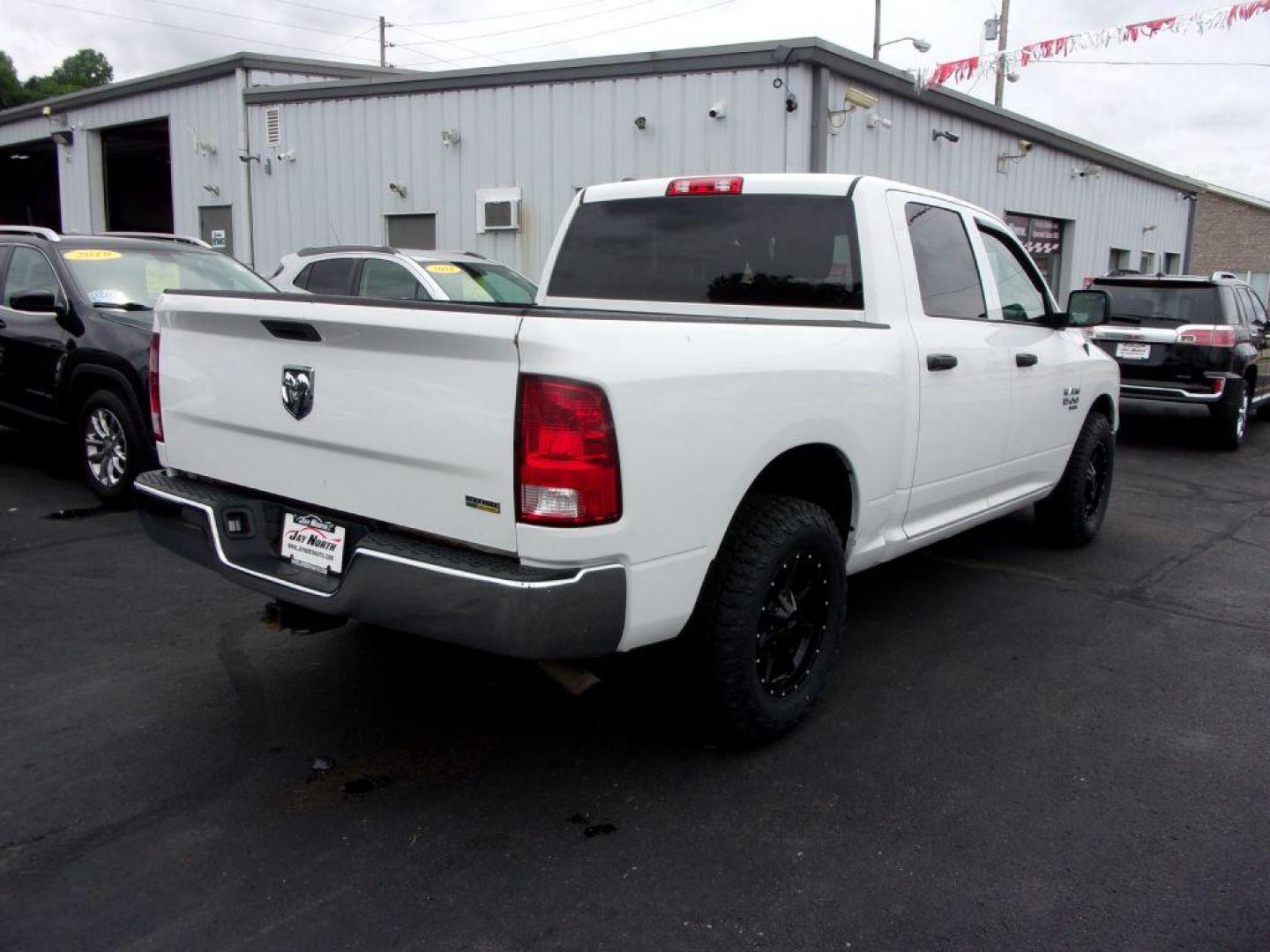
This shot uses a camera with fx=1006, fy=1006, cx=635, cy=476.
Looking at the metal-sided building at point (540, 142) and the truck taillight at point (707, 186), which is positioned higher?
the metal-sided building at point (540, 142)

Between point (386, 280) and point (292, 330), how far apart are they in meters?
6.83

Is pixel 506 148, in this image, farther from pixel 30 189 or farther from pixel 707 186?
pixel 30 189

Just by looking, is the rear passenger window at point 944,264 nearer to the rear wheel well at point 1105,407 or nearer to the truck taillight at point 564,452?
the rear wheel well at point 1105,407

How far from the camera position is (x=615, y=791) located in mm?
3082

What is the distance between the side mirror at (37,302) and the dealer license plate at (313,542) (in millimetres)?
4296

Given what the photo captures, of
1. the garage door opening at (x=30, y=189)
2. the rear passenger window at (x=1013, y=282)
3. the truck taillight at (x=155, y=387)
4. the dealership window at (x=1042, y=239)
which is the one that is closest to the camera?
the truck taillight at (x=155, y=387)

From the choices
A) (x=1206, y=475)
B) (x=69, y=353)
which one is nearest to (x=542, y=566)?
(x=69, y=353)

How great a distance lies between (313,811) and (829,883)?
147cm

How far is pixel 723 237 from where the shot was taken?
4152 mm

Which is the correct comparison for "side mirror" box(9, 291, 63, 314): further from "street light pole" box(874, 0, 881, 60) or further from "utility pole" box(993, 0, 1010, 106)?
"street light pole" box(874, 0, 881, 60)

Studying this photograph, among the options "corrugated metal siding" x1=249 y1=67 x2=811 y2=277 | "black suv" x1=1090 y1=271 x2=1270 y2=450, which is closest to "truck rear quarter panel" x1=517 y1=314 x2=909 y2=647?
"black suv" x1=1090 y1=271 x2=1270 y2=450

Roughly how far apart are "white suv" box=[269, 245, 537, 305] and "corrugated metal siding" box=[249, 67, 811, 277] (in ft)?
8.60

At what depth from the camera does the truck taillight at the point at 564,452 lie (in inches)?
98.4

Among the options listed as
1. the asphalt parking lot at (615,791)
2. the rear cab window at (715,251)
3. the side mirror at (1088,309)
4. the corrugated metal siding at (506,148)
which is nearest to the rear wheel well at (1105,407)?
the side mirror at (1088,309)
